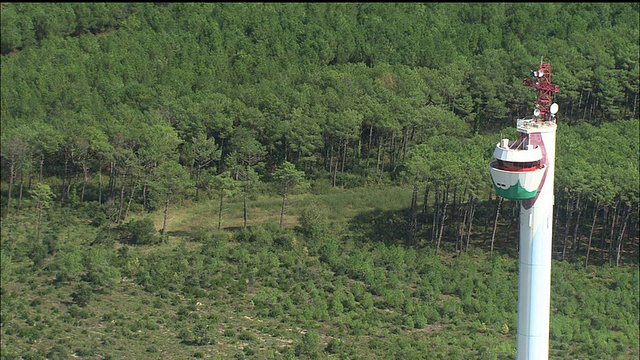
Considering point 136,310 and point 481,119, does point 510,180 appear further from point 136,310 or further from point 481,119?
point 481,119

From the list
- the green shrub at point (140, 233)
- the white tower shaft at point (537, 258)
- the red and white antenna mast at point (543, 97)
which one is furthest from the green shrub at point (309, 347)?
the red and white antenna mast at point (543, 97)

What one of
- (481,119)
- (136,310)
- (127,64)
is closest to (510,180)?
(136,310)

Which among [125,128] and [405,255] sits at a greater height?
[125,128]

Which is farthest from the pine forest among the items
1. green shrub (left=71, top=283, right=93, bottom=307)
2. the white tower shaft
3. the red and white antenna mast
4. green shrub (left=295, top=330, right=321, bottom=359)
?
the red and white antenna mast

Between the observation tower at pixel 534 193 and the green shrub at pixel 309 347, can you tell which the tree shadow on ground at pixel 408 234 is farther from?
the observation tower at pixel 534 193

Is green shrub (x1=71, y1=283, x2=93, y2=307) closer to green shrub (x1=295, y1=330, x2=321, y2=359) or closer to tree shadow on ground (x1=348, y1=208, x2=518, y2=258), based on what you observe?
green shrub (x1=295, y1=330, x2=321, y2=359)

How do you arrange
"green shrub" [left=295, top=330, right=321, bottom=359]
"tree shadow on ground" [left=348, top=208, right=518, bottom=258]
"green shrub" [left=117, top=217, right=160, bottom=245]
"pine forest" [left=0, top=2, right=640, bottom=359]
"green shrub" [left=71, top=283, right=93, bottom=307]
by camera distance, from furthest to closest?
"tree shadow on ground" [left=348, top=208, right=518, bottom=258], "green shrub" [left=117, top=217, right=160, bottom=245], "green shrub" [left=71, top=283, right=93, bottom=307], "pine forest" [left=0, top=2, right=640, bottom=359], "green shrub" [left=295, top=330, right=321, bottom=359]

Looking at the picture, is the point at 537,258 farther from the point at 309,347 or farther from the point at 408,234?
the point at 408,234
